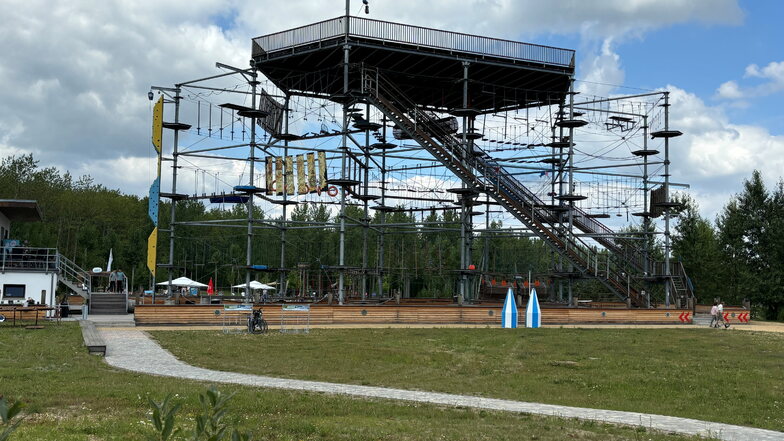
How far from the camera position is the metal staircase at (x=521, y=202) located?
50750 mm

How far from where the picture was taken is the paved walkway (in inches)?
609

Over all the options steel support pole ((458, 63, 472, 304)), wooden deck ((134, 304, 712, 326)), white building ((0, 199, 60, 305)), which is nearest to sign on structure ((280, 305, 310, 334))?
wooden deck ((134, 304, 712, 326))

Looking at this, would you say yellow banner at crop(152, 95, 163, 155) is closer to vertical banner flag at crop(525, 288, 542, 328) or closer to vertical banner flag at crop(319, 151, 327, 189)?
vertical banner flag at crop(319, 151, 327, 189)

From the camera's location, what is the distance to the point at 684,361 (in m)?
28.1

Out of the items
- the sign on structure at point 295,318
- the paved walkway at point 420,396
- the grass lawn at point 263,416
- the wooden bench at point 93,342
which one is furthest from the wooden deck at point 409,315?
the grass lawn at point 263,416

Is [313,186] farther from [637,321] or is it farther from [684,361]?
[684,361]

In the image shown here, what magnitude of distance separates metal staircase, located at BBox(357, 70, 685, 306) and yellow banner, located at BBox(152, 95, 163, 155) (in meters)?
13.4

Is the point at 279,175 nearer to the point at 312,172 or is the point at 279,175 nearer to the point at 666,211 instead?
the point at 312,172

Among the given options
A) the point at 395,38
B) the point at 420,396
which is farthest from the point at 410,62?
the point at 420,396

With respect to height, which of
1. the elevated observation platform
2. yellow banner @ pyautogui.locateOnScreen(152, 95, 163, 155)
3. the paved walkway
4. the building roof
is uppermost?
the elevated observation platform

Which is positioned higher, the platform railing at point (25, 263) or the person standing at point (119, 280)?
the platform railing at point (25, 263)

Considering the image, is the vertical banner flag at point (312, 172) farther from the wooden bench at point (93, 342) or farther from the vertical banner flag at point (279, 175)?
the wooden bench at point (93, 342)

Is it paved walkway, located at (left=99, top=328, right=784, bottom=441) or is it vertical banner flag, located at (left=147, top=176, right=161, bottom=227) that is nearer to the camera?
paved walkway, located at (left=99, top=328, right=784, bottom=441)

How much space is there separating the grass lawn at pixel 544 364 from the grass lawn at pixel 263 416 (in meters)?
3.78
